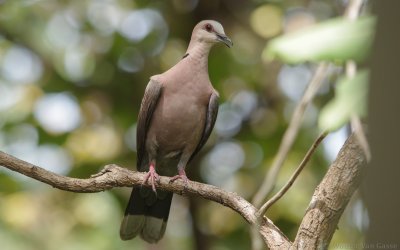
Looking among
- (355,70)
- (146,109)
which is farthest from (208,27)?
(355,70)

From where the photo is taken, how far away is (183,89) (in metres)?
4.45

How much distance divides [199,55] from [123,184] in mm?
1296

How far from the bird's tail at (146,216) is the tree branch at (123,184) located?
40.1 inches

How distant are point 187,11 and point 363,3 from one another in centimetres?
374

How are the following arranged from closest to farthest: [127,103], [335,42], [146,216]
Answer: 1. [335,42]
2. [146,216]
3. [127,103]

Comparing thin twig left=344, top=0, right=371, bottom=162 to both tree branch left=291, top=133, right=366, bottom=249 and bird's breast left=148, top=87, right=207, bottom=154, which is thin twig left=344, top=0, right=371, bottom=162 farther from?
bird's breast left=148, top=87, right=207, bottom=154

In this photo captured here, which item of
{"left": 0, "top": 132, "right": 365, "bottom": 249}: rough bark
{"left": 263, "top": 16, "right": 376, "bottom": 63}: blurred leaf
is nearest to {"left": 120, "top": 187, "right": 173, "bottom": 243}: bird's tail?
{"left": 0, "top": 132, "right": 365, "bottom": 249}: rough bark

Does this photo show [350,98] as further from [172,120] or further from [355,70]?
[172,120]

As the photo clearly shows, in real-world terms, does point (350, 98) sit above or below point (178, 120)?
above

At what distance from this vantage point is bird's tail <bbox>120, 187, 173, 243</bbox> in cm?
474

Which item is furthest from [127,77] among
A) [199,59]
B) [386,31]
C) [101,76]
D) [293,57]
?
[386,31]

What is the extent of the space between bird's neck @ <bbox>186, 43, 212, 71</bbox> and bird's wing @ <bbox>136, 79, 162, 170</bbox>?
11.5 inches

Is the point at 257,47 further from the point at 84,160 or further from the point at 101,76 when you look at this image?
the point at 84,160

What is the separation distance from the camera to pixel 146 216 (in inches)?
189
